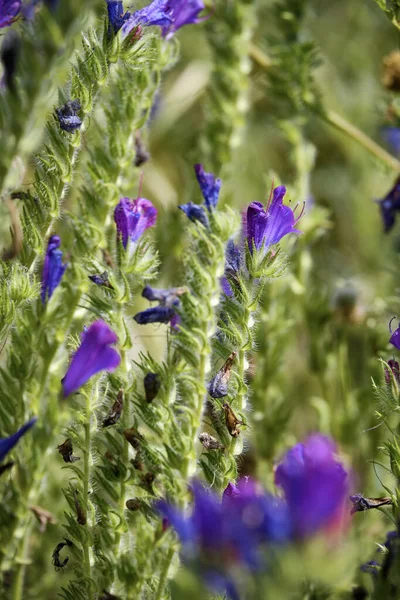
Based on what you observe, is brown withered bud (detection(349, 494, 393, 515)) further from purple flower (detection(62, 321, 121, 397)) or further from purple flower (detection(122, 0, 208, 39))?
purple flower (detection(122, 0, 208, 39))

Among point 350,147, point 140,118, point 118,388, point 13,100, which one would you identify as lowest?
point 118,388

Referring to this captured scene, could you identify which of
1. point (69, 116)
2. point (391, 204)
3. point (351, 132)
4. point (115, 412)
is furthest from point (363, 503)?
point (351, 132)

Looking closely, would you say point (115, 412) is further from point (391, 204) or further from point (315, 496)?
point (391, 204)

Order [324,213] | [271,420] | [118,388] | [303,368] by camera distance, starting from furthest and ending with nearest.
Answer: [303,368]
[324,213]
[271,420]
[118,388]

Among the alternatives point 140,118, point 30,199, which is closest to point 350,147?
point 140,118

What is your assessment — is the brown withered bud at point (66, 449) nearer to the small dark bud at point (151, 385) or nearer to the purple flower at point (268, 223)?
the small dark bud at point (151, 385)

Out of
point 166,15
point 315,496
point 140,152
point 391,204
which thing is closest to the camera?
point 315,496

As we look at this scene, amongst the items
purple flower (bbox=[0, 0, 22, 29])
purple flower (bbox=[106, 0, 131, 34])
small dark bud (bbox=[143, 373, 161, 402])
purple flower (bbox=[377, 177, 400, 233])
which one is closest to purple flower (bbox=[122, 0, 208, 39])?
purple flower (bbox=[106, 0, 131, 34])

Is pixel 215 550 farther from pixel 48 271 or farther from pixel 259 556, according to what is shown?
pixel 48 271
